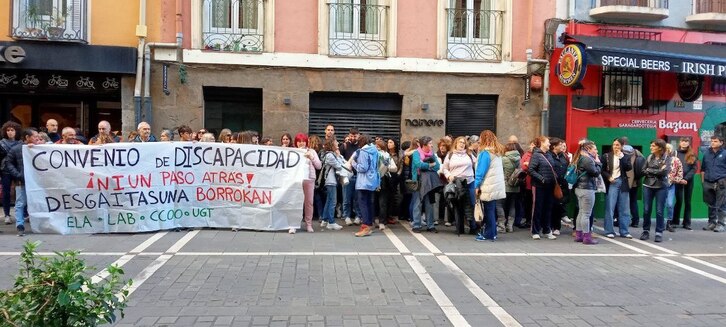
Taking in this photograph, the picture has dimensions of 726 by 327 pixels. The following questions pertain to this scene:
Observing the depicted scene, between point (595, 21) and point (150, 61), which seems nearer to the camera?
point (150, 61)

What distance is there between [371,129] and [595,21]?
6214 millimetres

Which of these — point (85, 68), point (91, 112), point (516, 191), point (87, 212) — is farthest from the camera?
point (91, 112)

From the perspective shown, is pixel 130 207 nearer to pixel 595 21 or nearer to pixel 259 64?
pixel 259 64

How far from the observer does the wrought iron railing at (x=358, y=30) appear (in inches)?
552

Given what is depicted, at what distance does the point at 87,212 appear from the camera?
9586mm

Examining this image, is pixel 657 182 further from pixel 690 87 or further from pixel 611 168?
pixel 690 87

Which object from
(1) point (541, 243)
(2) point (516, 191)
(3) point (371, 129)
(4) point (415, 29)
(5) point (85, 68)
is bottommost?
(1) point (541, 243)

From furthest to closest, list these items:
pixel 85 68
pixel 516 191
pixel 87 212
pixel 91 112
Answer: pixel 91 112 → pixel 85 68 → pixel 516 191 → pixel 87 212

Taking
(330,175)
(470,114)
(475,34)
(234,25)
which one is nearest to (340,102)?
(234,25)

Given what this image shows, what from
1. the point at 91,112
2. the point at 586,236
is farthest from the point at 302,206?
the point at 91,112

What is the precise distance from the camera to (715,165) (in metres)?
12.2

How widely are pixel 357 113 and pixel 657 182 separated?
693 centimetres

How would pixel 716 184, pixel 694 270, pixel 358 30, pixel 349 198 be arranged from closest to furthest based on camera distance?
pixel 694 270 < pixel 349 198 < pixel 716 184 < pixel 358 30

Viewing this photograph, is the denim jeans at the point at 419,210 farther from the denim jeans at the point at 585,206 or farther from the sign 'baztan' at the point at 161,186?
the denim jeans at the point at 585,206
